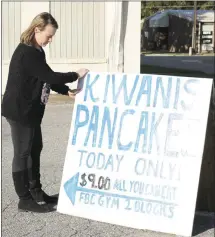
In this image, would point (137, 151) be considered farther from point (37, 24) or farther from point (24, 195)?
point (37, 24)

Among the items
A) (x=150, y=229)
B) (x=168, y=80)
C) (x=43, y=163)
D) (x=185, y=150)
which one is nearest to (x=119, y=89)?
(x=168, y=80)

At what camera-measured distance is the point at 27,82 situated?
5.03 m

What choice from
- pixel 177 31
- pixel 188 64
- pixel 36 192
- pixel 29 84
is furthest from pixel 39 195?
pixel 177 31

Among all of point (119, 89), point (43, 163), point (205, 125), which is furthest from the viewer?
point (43, 163)

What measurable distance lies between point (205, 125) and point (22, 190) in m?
1.85

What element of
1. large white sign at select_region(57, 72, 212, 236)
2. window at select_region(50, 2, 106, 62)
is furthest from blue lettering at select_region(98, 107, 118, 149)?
window at select_region(50, 2, 106, 62)

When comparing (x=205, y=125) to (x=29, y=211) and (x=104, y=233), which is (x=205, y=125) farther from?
(x=29, y=211)

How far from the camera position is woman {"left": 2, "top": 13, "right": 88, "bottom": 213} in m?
4.96

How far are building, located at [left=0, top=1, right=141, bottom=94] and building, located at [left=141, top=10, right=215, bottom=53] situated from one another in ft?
97.6

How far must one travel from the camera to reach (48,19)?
5.02 m

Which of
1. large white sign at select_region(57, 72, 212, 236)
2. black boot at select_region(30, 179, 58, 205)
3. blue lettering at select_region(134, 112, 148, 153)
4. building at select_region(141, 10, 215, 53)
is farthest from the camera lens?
building at select_region(141, 10, 215, 53)

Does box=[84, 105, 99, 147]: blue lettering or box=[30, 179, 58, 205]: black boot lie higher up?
box=[84, 105, 99, 147]: blue lettering

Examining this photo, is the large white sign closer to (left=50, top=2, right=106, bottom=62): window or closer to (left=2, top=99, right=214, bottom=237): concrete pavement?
(left=2, top=99, right=214, bottom=237): concrete pavement

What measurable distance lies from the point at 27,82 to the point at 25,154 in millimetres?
678
